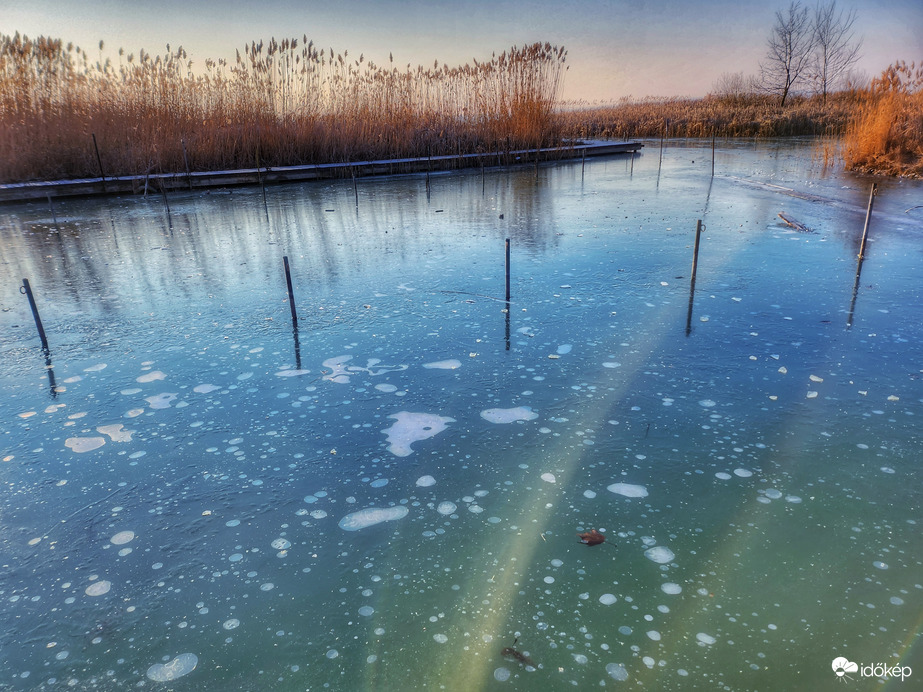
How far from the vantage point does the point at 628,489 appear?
8.03ft

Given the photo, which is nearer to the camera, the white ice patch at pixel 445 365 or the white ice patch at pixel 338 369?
the white ice patch at pixel 338 369

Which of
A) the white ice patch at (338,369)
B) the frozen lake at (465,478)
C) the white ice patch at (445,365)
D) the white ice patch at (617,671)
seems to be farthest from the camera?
the white ice patch at (445,365)

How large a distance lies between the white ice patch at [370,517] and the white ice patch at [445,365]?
135cm

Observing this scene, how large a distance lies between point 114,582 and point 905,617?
2.50m

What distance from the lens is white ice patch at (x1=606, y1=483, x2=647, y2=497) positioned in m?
2.42

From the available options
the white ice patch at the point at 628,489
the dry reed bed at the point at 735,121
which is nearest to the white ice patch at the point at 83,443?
the white ice patch at the point at 628,489

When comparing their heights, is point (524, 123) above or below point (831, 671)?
above

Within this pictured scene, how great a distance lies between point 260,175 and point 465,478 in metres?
11.0

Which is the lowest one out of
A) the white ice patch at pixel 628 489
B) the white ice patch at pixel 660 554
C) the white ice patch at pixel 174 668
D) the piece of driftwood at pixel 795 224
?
the white ice patch at pixel 174 668

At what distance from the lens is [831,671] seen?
5.39 feet

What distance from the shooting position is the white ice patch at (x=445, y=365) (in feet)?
11.9

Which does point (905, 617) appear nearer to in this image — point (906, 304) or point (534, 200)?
point (906, 304)

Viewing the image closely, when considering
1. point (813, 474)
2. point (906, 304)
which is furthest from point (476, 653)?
point (906, 304)

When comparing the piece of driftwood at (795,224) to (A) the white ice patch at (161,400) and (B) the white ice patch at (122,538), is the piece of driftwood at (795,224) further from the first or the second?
(B) the white ice patch at (122,538)
